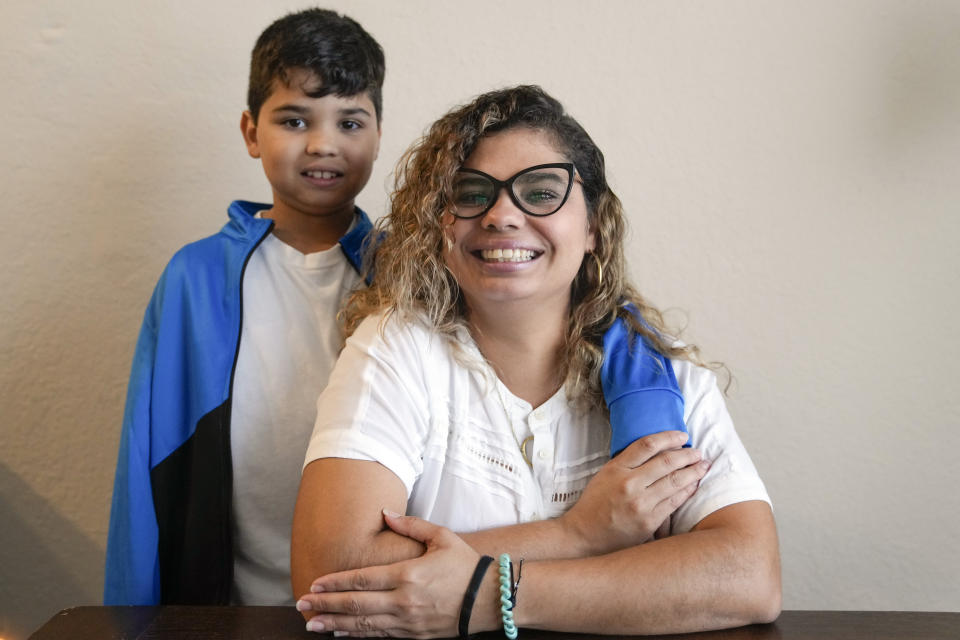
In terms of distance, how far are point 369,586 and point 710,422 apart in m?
Result: 0.71

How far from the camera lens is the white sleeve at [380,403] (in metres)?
1.39

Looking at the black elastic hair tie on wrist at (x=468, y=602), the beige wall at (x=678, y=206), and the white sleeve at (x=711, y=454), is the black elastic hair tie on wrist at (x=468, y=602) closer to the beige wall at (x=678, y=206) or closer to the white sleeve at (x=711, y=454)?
the white sleeve at (x=711, y=454)

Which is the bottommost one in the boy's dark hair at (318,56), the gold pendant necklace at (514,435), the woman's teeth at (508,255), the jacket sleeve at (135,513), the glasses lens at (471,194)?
the jacket sleeve at (135,513)

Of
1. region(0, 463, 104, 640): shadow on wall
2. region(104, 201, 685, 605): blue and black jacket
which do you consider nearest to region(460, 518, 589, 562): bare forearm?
region(104, 201, 685, 605): blue and black jacket

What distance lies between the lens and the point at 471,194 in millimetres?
1531

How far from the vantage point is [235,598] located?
1.77 meters

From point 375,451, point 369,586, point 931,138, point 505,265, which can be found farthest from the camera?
point 931,138

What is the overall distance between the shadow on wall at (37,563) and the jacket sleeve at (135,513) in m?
0.67

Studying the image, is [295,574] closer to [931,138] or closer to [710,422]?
[710,422]

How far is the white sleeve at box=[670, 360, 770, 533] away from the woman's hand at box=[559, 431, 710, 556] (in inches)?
1.2

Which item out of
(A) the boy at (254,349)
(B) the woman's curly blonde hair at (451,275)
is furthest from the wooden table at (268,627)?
(B) the woman's curly blonde hair at (451,275)

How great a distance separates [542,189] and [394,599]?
778mm

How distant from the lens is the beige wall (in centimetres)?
212

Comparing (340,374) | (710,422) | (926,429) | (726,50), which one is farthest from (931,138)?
(340,374)
